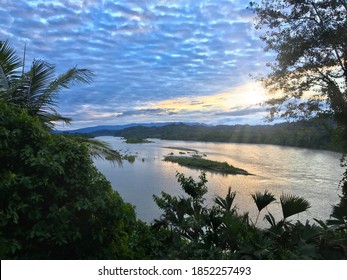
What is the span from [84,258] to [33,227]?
68 cm

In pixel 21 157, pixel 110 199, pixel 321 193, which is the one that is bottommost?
pixel 321 193

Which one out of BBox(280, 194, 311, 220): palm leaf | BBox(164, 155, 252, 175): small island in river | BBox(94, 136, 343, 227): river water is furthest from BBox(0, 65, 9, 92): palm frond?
BBox(164, 155, 252, 175): small island in river

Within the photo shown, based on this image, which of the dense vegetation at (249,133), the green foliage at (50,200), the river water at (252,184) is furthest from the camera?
the river water at (252,184)

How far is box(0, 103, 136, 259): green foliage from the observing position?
3.23m

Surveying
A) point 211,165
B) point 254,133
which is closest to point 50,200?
point 211,165

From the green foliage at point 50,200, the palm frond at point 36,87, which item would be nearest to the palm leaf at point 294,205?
the green foliage at point 50,200

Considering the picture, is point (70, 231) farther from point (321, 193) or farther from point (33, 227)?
point (321, 193)

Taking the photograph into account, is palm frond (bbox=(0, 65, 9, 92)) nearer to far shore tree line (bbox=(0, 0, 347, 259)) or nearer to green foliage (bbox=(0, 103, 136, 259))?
far shore tree line (bbox=(0, 0, 347, 259))

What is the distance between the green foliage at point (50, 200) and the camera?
10.6 ft

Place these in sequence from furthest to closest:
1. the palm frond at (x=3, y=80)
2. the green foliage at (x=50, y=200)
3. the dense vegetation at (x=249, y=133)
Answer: the dense vegetation at (x=249, y=133)
the palm frond at (x=3, y=80)
the green foliage at (x=50, y=200)

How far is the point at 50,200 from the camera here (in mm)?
3484

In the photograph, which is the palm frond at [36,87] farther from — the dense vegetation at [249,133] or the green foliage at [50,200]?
the dense vegetation at [249,133]

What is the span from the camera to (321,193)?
2503cm
